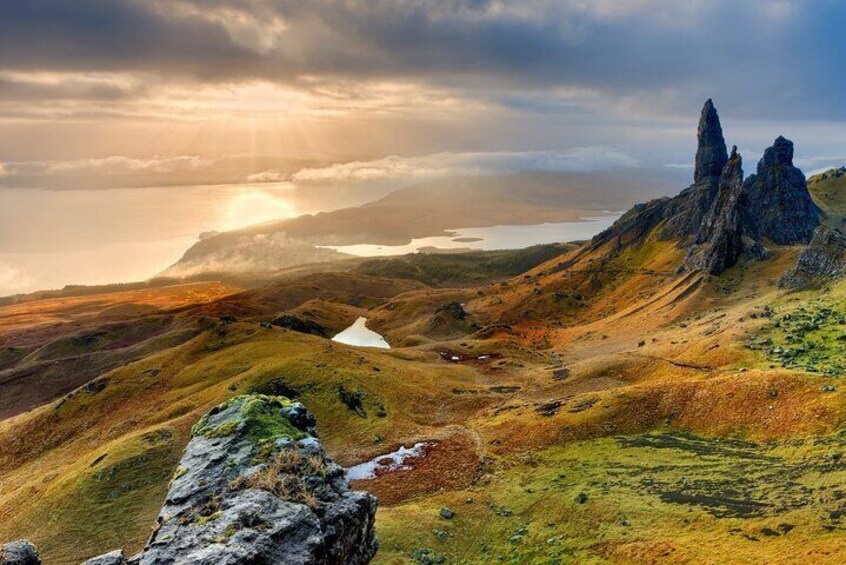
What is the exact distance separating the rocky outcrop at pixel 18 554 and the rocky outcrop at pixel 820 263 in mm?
119165

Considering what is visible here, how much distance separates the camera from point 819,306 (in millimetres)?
82750

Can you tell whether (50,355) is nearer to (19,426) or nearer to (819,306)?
(19,426)

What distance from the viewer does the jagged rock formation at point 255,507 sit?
15938 millimetres

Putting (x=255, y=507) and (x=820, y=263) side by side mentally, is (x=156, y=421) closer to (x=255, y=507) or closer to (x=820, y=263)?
(x=255, y=507)

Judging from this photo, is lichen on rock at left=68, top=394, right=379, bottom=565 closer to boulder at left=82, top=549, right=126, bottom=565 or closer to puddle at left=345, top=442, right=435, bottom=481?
boulder at left=82, top=549, right=126, bottom=565

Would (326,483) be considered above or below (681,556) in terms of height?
above

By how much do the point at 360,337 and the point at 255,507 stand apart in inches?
6207

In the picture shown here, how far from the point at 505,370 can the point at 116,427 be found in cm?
7086

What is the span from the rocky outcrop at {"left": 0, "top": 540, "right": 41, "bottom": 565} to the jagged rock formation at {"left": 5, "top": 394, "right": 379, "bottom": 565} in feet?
0.10

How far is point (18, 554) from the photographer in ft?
57.5

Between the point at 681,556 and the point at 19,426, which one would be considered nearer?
the point at 681,556

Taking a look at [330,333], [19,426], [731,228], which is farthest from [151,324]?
[731,228]

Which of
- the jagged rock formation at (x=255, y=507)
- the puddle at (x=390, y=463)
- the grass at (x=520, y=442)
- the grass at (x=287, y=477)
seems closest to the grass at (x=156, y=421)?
the grass at (x=520, y=442)

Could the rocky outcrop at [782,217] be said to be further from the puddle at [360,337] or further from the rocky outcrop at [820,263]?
the puddle at [360,337]
